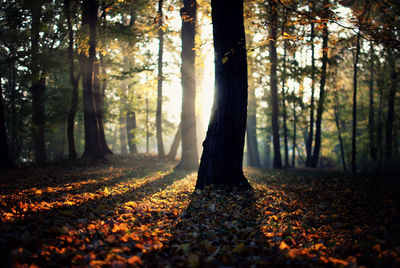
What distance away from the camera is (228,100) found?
6.18 meters

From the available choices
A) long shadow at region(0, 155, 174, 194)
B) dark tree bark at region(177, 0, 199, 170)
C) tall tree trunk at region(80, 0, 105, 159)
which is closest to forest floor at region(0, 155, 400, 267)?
long shadow at region(0, 155, 174, 194)

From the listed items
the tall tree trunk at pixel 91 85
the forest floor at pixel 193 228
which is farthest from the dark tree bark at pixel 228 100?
the tall tree trunk at pixel 91 85

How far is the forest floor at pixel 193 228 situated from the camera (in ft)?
8.77

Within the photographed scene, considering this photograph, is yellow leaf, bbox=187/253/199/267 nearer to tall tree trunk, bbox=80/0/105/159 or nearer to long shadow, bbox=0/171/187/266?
long shadow, bbox=0/171/187/266

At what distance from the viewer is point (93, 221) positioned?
3.78 metres

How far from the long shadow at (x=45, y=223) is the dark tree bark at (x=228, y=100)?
222cm

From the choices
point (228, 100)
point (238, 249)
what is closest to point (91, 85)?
point (228, 100)

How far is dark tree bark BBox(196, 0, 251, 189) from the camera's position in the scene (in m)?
6.15

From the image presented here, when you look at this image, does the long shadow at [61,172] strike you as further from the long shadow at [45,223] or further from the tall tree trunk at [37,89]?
the tall tree trunk at [37,89]

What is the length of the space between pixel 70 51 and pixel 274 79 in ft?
37.2

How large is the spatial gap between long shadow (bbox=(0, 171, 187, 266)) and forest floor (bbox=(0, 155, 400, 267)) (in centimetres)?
1

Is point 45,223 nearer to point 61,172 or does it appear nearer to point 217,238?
point 217,238

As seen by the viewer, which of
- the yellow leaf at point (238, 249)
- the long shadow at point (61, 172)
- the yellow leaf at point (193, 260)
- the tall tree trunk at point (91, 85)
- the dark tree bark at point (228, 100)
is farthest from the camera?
the tall tree trunk at point (91, 85)

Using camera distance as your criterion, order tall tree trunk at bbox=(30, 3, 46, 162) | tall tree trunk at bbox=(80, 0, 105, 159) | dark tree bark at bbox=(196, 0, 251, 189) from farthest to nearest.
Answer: tall tree trunk at bbox=(30, 3, 46, 162) → tall tree trunk at bbox=(80, 0, 105, 159) → dark tree bark at bbox=(196, 0, 251, 189)
